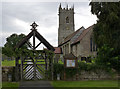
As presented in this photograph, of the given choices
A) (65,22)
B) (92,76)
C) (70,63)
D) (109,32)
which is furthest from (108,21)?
(65,22)

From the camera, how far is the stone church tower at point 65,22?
65688 mm

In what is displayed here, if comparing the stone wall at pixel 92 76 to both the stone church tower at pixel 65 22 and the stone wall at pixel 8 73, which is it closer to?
the stone wall at pixel 8 73

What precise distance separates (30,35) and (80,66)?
17.2ft

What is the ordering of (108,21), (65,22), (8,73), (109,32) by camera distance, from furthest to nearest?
(65,22), (109,32), (108,21), (8,73)

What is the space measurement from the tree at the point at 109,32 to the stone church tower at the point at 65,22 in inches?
1774

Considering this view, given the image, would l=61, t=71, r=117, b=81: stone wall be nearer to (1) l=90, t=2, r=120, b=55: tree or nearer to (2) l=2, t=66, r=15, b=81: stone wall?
(1) l=90, t=2, r=120, b=55: tree

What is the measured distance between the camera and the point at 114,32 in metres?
18.7

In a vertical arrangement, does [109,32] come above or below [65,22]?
below

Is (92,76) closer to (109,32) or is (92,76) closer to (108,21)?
(109,32)

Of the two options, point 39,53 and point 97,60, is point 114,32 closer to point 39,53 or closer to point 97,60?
point 97,60

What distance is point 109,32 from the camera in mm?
19109

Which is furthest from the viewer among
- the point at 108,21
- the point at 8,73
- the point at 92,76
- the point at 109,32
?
the point at 109,32

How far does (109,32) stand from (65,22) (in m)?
48.7

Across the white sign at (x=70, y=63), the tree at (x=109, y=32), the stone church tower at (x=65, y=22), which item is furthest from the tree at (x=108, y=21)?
the stone church tower at (x=65, y=22)
